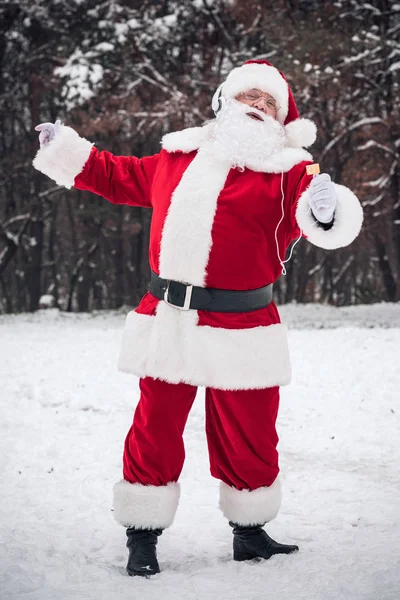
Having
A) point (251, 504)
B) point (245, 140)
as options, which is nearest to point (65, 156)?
point (245, 140)

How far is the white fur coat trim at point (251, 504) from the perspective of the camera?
296cm

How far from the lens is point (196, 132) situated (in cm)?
313

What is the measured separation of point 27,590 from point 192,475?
1.93 meters

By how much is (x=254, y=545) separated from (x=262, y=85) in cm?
218

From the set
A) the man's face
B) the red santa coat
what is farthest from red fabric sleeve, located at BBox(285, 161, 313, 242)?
the man's face

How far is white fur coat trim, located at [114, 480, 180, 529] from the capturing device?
2895 mm

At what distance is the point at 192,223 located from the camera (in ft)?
9.48

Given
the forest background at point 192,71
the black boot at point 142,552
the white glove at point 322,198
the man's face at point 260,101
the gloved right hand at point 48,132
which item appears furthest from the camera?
the forest background at point 192,71

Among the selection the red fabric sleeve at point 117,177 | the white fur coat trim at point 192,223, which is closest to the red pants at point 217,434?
the white fur coat trim at point 192,223

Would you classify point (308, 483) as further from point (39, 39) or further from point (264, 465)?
point (39, 39)

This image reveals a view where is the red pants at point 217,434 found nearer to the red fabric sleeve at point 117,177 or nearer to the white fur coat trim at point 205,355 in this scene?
the white fur coat trim at point 205,355

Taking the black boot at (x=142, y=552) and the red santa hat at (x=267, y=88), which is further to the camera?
the red santa hat at (x=267, y=88)

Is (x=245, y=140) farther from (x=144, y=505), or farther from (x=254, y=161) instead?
(x=144, y=505)

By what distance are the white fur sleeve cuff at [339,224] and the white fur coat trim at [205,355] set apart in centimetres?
52
